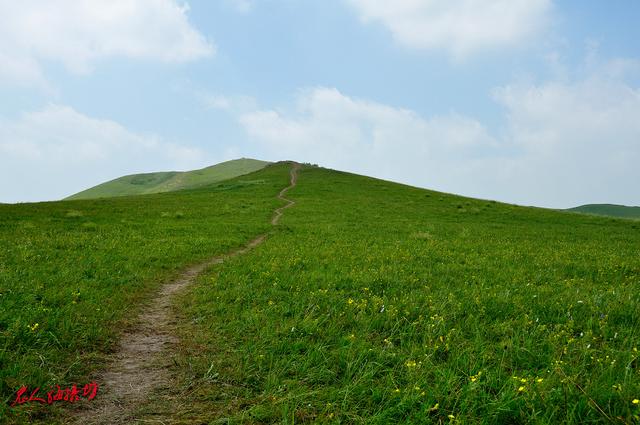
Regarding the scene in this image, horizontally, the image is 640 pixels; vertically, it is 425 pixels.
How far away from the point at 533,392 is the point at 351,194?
54.8 m

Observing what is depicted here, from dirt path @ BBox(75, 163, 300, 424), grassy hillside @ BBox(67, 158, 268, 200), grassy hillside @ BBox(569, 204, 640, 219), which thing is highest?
grassy hillside @ BBox(67, 158, 268, 200)

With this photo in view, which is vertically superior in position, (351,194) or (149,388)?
(351,194)

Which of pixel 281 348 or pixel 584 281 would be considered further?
pixel 584 281

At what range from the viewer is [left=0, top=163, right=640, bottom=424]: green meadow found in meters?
4.77

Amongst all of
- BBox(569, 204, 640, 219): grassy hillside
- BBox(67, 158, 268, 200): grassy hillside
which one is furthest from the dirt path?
BBox(569, 204, 640, 219): grassy hillside

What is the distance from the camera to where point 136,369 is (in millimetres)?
6164

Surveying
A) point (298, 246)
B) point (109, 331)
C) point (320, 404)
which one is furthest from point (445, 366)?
point (298, 246)

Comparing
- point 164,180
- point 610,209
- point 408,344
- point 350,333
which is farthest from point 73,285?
point 610,209

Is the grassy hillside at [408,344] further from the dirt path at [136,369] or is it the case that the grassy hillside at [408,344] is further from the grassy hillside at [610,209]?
the grassy hillside at [610,209]

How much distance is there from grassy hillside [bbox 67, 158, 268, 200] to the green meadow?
10339 cm

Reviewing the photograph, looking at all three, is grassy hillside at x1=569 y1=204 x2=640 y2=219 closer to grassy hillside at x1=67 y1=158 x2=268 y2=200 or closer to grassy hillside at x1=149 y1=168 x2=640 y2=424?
grassy hillside at x1=67 y1=158 x2=268 y2=200

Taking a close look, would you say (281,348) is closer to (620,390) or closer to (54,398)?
(54,398)

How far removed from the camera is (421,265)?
44.3 ft

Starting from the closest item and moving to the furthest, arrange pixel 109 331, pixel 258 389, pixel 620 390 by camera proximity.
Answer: pixel 620 390 < pixel 258 389 < pixel 109 331
